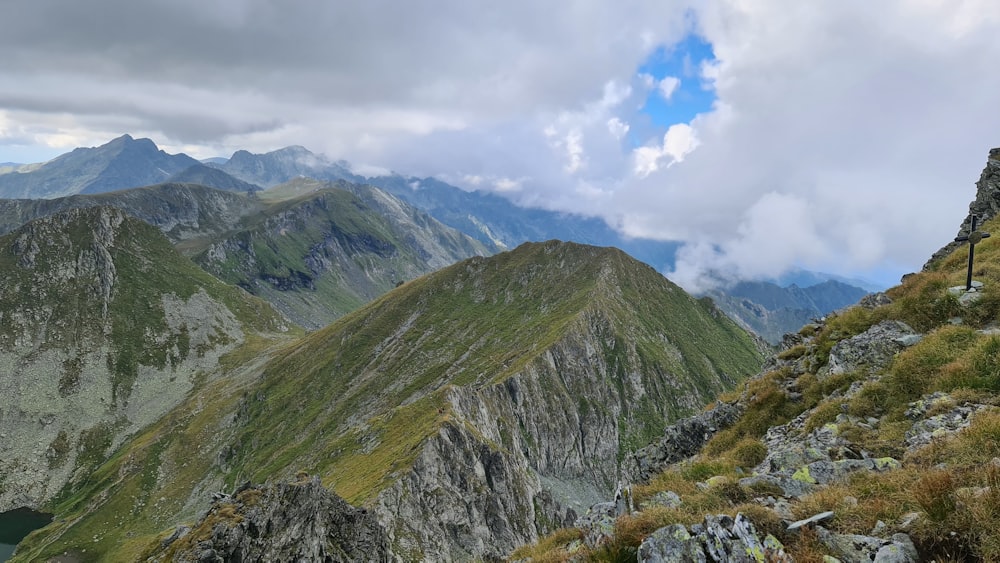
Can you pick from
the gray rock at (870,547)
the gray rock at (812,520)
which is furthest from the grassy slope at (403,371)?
the gray rock at (870,547)

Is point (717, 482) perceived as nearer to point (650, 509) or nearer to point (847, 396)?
point (650, 509)

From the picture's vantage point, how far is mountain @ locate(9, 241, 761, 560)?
298ft

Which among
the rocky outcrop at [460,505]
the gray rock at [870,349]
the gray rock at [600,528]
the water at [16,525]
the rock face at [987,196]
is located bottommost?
the water at [16,525]

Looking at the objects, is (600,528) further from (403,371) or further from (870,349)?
(403,371)

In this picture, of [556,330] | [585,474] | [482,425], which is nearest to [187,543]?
[482,425]

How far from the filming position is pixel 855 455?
47.3 ft

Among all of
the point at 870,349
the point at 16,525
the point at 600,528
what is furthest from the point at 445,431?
the point at 16,525

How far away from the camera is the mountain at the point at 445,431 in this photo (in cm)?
9088

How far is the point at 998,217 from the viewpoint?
100.0 feet

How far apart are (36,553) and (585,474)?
16777 centimetres

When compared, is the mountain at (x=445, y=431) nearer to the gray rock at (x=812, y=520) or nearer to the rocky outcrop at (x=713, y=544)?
the rocky outcrop at (x=713, y=544)

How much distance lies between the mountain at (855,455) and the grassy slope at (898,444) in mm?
42

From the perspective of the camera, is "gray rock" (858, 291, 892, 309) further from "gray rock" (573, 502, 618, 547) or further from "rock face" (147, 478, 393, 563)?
"rock face" (147, 478, 393, 563)

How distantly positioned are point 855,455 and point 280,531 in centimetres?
5609
